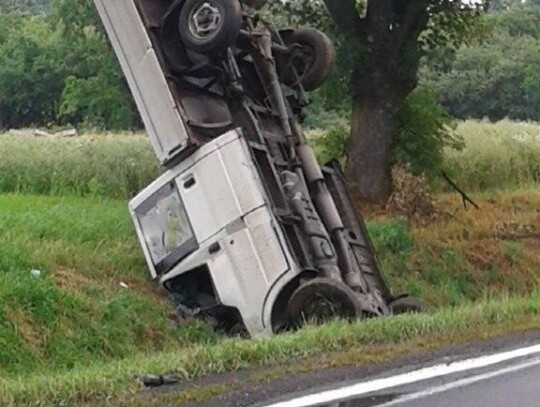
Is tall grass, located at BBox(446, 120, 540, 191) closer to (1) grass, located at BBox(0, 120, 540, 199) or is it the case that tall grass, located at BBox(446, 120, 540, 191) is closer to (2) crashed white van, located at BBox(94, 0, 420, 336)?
(1) grass, located at BBox(0, 120, 540, 199)

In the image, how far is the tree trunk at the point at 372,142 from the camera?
16.2m

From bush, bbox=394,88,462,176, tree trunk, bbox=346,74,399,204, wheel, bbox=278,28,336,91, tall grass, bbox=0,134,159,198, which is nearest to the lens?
wheel, bbox=278,28,336,91

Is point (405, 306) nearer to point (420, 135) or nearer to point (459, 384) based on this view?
point (459, 384)

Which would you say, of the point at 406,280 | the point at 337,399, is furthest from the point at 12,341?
the point at 406,280

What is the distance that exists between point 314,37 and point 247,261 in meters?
3.96

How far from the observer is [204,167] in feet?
34.1

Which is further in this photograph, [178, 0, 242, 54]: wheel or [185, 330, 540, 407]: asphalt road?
[178, 0, 242, 54]: wheel

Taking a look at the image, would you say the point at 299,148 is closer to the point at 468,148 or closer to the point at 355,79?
the point at 355,79

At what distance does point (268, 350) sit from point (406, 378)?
1206mm

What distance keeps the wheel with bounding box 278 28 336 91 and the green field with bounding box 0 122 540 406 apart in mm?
2727

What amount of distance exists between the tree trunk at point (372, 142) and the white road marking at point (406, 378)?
28.6 ft

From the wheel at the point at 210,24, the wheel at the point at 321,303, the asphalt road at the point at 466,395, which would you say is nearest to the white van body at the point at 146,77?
the wheel at the point at 210,24

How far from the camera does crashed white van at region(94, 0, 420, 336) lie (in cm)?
995

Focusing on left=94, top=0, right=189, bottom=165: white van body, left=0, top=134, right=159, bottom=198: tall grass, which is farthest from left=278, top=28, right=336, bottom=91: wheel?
left=0, top=134, right=159, bottom=198: tall grass
